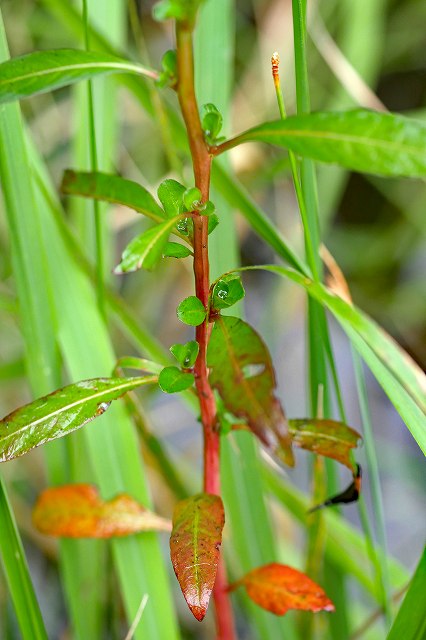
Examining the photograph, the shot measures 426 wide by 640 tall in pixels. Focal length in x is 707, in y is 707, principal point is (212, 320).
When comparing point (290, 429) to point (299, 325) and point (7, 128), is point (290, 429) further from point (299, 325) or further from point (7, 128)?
point (299, 325)

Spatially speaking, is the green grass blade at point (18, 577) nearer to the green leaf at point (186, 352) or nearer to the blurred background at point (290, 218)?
the green leaf at point (186, 352)

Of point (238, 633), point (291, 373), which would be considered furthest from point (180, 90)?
point (291, 373)

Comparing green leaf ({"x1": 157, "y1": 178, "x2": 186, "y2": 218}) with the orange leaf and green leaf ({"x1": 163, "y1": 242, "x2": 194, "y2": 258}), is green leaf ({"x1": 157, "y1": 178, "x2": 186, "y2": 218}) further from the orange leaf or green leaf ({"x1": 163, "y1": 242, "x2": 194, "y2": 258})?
the orange leaf

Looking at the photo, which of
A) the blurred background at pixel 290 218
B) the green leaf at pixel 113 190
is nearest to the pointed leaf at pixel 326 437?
the green leaf at pixel 113 190

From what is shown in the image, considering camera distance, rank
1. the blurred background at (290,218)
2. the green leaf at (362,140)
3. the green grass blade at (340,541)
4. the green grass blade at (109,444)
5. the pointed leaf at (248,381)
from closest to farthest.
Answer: the green leaf at (362,140)
the pointed leaf at (248,381)
the green grass blade at (109,444)
the green grass blade at (340,541)
the blurred background at (290,218)

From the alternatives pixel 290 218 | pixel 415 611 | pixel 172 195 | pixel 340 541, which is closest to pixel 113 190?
pixel 172 195

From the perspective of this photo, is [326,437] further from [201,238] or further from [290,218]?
[290,218]
